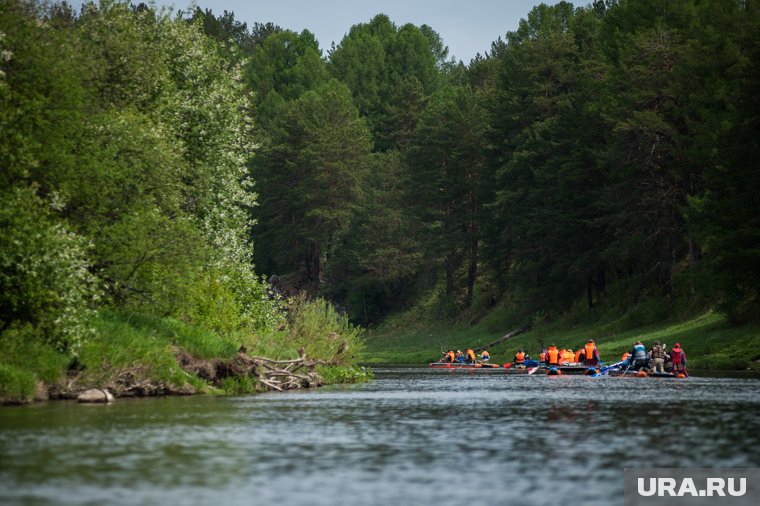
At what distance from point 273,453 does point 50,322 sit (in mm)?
14407

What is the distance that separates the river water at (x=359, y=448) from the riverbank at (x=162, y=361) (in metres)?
1.54

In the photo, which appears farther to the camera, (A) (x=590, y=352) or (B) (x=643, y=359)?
(A) (x=590, y=352)

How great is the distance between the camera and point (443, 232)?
4385 inches

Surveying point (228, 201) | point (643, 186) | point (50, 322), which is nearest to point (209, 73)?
point (228, 201)

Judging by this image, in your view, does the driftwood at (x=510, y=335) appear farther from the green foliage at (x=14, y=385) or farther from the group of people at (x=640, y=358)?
the green foliage at (x=14, y=385)

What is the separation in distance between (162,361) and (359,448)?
17.8 meters

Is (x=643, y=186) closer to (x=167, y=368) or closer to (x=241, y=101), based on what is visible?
(x=241, y=101)

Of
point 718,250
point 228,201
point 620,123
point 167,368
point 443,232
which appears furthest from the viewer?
point 443,232

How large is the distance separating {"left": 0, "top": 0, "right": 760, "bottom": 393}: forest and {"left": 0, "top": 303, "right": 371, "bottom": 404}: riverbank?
1.49 feet

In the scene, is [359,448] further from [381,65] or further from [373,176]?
[381,65]

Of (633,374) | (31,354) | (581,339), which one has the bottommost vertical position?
(633,374)

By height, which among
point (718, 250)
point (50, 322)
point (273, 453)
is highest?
point (718, 250)

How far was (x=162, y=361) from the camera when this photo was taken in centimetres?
4059

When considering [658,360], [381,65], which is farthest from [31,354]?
[381,65]
